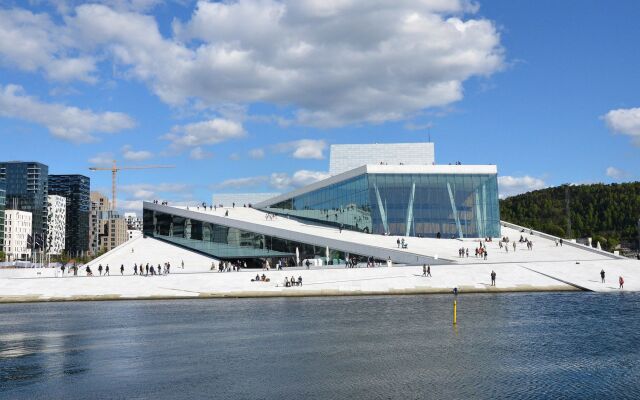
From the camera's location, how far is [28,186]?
189 m

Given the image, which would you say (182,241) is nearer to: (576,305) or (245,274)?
(245,274)

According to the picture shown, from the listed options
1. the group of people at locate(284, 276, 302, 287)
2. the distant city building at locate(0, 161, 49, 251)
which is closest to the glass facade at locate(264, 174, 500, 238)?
the group of people at locate(284, 276, 302, 287)

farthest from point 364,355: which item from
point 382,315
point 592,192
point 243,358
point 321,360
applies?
point 592,192

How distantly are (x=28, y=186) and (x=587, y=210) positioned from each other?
146 meters

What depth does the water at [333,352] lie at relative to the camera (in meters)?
14.3

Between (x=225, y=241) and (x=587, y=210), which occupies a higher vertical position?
(x=587, y=210)

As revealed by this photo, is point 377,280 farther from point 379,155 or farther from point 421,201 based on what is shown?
point 379,155

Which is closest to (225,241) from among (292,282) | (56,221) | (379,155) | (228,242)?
(228,242)

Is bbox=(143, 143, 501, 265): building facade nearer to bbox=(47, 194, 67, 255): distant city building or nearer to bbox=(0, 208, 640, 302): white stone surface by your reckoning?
bbox=(0, 208, 640, 302): white stone surface

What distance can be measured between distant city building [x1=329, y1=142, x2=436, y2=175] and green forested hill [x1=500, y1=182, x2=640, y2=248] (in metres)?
51.8

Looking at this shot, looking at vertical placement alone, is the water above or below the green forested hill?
below

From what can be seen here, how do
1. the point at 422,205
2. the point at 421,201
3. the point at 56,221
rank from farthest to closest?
1. the point at 56,221
2. the point at 421,201
3. the point at 422,205

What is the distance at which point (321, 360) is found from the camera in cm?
1736

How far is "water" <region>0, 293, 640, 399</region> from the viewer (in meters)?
14.3
